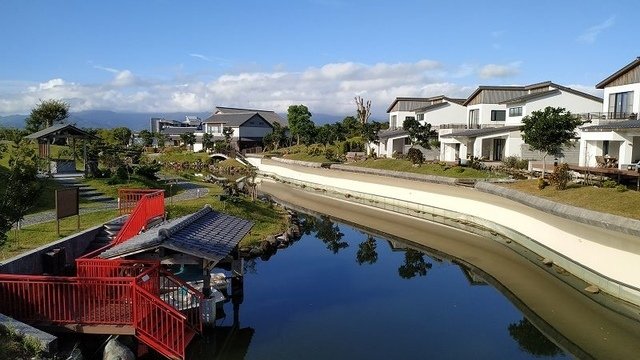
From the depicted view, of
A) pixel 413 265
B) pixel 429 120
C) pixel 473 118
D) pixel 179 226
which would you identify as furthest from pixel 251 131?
pixel 179 226

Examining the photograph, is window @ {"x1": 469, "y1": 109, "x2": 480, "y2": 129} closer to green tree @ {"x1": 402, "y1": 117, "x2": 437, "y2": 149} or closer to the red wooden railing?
green tree @ {"x1": 402, "y1": 117, "x2": 437, "y2": 149}

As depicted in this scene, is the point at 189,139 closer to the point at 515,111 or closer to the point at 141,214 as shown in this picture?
the point at 515,111

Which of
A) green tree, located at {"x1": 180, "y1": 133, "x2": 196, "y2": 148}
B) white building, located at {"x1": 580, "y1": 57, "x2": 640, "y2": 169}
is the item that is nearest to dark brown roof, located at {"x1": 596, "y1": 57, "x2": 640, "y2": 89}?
white building, located at {"x1": 580, "y1": 57, "x2": 640, "y2": 169}

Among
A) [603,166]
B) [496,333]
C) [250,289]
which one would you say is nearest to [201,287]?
[250,289]

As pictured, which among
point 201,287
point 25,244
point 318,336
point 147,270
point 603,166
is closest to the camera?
point 147,270

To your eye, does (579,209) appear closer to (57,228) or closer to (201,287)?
(201,287)

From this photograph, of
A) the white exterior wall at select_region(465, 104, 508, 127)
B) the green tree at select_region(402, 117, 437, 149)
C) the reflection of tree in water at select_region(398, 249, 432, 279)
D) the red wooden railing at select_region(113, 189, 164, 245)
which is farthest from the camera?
the white exterior wall at select_region(465, 104, 508, 127)
